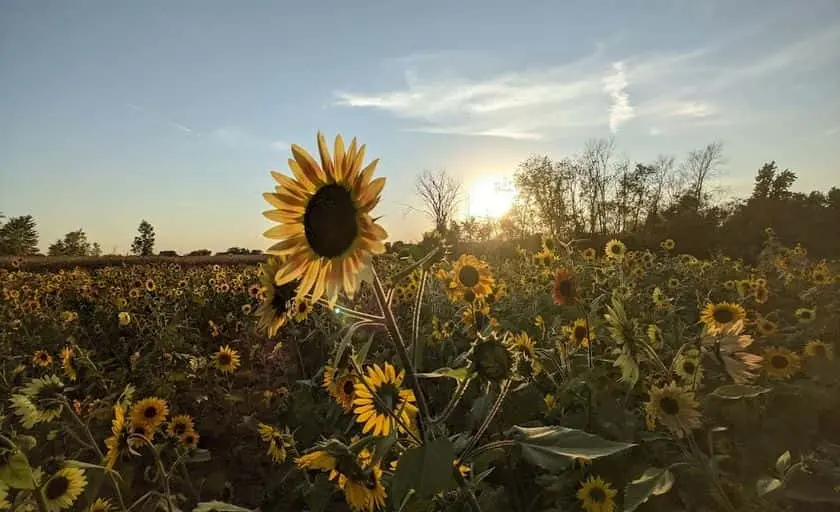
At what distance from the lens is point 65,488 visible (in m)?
1.89

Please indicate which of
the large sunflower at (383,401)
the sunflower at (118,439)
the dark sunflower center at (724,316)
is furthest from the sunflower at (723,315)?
the sunflower at (118,439)

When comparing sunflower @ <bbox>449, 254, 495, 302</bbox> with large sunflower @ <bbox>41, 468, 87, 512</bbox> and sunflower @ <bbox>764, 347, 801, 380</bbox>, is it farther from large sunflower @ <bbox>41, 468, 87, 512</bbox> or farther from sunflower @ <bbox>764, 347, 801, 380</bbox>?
large sunflower @ <bbox>41, 468, 87, 512</bbox>

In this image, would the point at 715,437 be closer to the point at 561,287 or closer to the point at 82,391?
the point at 561,287

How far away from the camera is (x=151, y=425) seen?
Result: 267cm

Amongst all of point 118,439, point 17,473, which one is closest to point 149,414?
point 118,439

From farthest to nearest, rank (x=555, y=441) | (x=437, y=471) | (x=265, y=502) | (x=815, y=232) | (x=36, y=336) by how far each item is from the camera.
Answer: (x=815, y=232)
(x=36, y=336)
(x=265, y=502)
(x=555, y=441)
(x=437, y=471)

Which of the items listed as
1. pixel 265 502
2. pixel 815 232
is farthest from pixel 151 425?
pixel 815 232

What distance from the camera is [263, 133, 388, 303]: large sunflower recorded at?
1265mm

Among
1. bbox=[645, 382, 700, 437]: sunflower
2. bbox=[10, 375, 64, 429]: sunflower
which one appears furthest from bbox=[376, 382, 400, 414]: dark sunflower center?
bbox=[10, 375, 64, 429]: sunflower

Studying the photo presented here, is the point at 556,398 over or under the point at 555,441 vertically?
under

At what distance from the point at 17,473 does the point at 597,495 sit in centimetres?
185

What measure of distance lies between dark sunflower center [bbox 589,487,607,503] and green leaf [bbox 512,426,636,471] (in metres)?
1.00

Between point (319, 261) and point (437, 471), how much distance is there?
570mm

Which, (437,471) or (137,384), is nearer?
(437,471)
